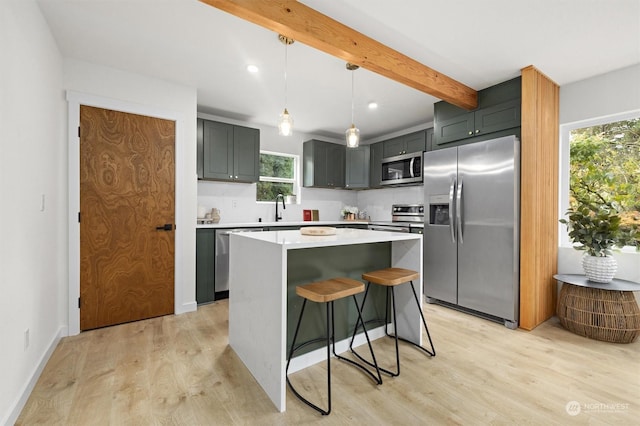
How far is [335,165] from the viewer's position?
518 centimetres

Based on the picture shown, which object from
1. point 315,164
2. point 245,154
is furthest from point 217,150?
point 315,164

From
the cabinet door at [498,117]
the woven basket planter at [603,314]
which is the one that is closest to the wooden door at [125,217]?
the cabinet door at [498,117]

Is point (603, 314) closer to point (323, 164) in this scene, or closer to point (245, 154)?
point (323, 164)

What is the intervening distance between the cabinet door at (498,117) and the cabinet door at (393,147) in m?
1.49

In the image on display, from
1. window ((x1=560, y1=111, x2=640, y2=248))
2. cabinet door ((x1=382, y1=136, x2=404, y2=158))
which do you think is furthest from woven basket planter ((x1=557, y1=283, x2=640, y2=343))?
cabinet door ((x1=382, y1=136, x2=404, y2=158))

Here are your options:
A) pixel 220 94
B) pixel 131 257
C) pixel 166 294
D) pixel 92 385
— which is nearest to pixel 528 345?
pixel 92 385

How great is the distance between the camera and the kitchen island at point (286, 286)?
1.69 metres

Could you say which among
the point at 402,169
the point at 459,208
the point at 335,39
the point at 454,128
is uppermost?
the point at 335,39

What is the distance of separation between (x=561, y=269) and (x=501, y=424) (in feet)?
7.78

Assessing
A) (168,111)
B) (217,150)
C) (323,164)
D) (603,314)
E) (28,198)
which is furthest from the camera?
(323,164)

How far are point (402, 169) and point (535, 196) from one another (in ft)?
6.62

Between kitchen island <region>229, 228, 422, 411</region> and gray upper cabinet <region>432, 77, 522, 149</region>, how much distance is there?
5.39ft

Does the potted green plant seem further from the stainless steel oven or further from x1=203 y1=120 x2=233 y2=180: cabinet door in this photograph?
x1=203 y1=120 x2=233 y2=180: cabinet door

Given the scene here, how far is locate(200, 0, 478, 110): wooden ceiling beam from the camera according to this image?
5.74ft
